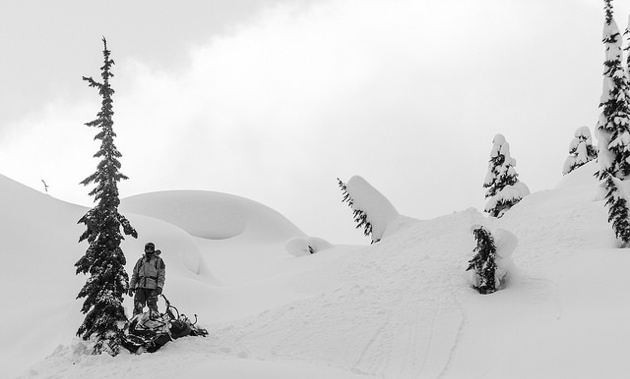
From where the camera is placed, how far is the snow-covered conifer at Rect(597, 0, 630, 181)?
77.9 feet

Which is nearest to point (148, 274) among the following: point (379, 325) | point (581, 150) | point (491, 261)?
point (379, 325)

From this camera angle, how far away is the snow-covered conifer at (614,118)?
23.8 m

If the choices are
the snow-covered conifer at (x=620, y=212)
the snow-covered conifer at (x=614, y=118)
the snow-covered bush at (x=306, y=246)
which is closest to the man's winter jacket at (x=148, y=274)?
the snow-covered conifer at (x=620, y=212)

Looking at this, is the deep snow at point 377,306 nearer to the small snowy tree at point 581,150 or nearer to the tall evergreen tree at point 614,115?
the tall evergreen tree at point 614,115

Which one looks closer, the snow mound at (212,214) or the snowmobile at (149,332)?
the snowmobile at (149,332)

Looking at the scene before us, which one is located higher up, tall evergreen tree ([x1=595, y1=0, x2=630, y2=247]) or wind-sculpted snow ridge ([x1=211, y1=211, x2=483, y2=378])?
tall evergreen tree ([x1=595, y1=0, x2=630, y2=247])

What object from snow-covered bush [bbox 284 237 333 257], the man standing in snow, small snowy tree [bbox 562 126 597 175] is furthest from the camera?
small snowy tree [bbox 562 126 597 175]

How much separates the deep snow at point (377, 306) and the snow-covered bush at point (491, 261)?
0.51 m

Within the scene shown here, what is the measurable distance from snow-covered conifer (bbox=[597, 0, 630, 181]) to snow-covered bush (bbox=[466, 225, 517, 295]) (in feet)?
36.4

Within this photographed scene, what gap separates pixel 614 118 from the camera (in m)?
24.0

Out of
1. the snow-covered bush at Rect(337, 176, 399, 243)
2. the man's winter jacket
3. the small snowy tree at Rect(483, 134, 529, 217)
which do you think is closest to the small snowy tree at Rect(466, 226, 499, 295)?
the man's winter jacket

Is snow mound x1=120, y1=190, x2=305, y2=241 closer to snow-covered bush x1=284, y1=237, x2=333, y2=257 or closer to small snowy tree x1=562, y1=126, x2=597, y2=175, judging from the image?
snow-covered bush x1=284, y1=237, x2=333, y2=257

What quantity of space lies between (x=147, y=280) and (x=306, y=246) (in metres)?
30.2

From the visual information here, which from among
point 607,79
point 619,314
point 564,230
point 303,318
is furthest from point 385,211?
point 619,314
